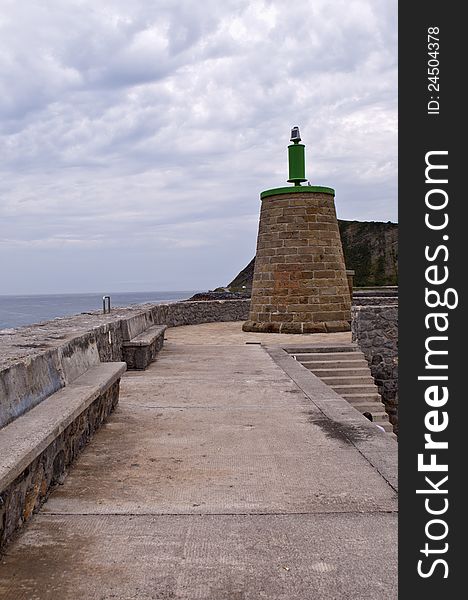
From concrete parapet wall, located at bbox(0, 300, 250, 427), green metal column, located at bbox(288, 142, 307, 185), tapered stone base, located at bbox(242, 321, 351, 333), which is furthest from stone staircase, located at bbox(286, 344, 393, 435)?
green metal column, located at bbox(288, 142, 307, 185)

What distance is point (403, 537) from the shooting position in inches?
99.1

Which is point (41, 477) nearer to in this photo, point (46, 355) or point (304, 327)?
point (46, 355)

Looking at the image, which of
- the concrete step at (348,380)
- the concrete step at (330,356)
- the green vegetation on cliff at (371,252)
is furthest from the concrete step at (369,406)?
the green vegetation on cliff at (371,252)

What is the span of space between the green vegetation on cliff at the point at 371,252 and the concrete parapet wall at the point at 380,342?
45.2 metres

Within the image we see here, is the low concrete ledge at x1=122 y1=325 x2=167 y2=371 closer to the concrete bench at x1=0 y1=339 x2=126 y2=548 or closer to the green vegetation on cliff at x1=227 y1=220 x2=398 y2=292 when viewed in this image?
the concrete bench at x1=0 y1=339 x2=126 y2=548

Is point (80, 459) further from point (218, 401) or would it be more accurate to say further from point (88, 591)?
point (218, 401)

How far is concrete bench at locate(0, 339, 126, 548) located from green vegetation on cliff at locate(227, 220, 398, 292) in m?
54.2

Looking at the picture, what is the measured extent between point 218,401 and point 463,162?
16.6 feet

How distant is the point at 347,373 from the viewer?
11539mm

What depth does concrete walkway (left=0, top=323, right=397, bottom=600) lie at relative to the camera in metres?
2.94

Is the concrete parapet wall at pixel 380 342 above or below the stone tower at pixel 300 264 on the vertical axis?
below

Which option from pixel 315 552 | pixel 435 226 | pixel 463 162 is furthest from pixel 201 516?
pixel 463 162

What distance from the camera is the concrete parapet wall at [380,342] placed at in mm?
13758

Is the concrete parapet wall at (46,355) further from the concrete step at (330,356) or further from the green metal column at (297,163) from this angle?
the green metal column at (297,163)
